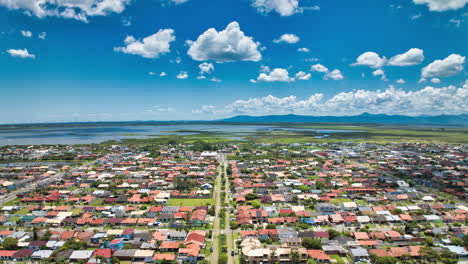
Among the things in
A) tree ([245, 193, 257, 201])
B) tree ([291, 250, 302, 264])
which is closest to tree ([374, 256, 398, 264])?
tree ([291, 250, 302, 264])

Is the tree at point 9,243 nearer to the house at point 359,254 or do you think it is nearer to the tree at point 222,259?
the tree at point 222,259

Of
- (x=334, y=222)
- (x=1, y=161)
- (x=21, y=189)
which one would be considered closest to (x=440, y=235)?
(x=334, y=222)

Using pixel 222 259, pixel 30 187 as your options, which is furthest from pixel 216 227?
pixel 30 187

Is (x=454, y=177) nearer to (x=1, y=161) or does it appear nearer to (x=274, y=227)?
(x=274, y=227)

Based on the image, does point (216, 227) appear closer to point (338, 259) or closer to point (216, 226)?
point (216, 226)

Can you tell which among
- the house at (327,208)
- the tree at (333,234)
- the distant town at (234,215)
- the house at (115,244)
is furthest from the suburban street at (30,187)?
the house at (327,208)

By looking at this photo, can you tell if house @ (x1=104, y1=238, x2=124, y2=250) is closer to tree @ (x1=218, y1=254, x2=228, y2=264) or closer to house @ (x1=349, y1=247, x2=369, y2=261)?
tree @ (x1=218, y1=254, x2=228, y2=264)
